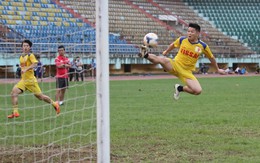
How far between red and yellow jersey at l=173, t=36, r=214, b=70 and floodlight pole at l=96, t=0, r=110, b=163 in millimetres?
5705

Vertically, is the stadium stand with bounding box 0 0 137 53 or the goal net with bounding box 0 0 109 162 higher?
the stadium stand with bounding box 0 0 137 53

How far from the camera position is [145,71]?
42938mm

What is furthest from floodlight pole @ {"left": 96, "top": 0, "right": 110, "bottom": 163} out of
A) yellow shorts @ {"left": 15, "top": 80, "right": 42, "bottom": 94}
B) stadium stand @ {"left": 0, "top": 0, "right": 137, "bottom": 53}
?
stadium stand @ {"left": 0, "top": 0, "right": 137, "bottom": 53}

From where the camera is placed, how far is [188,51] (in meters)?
11.3

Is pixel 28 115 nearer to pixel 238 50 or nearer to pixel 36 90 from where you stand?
pixel 36 90

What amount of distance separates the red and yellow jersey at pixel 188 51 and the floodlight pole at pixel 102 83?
18.7 feet

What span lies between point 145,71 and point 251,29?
15.2m

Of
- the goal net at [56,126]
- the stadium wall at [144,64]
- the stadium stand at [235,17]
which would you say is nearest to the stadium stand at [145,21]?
the stadium stand at [235,17]

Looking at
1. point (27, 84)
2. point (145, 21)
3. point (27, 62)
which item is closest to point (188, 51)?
point (27, 62)

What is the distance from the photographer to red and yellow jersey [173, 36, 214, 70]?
1125 cm

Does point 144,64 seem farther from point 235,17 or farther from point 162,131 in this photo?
point 162,131

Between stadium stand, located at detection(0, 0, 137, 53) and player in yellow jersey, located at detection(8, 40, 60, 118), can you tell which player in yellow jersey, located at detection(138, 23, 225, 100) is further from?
stadium stand, located at detection(0, 0, 137, 53)

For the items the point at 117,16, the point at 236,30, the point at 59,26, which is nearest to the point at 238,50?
the point at 236,30

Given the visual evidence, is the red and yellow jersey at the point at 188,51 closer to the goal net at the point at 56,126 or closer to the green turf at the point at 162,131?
the green turf at the point at 162,131
